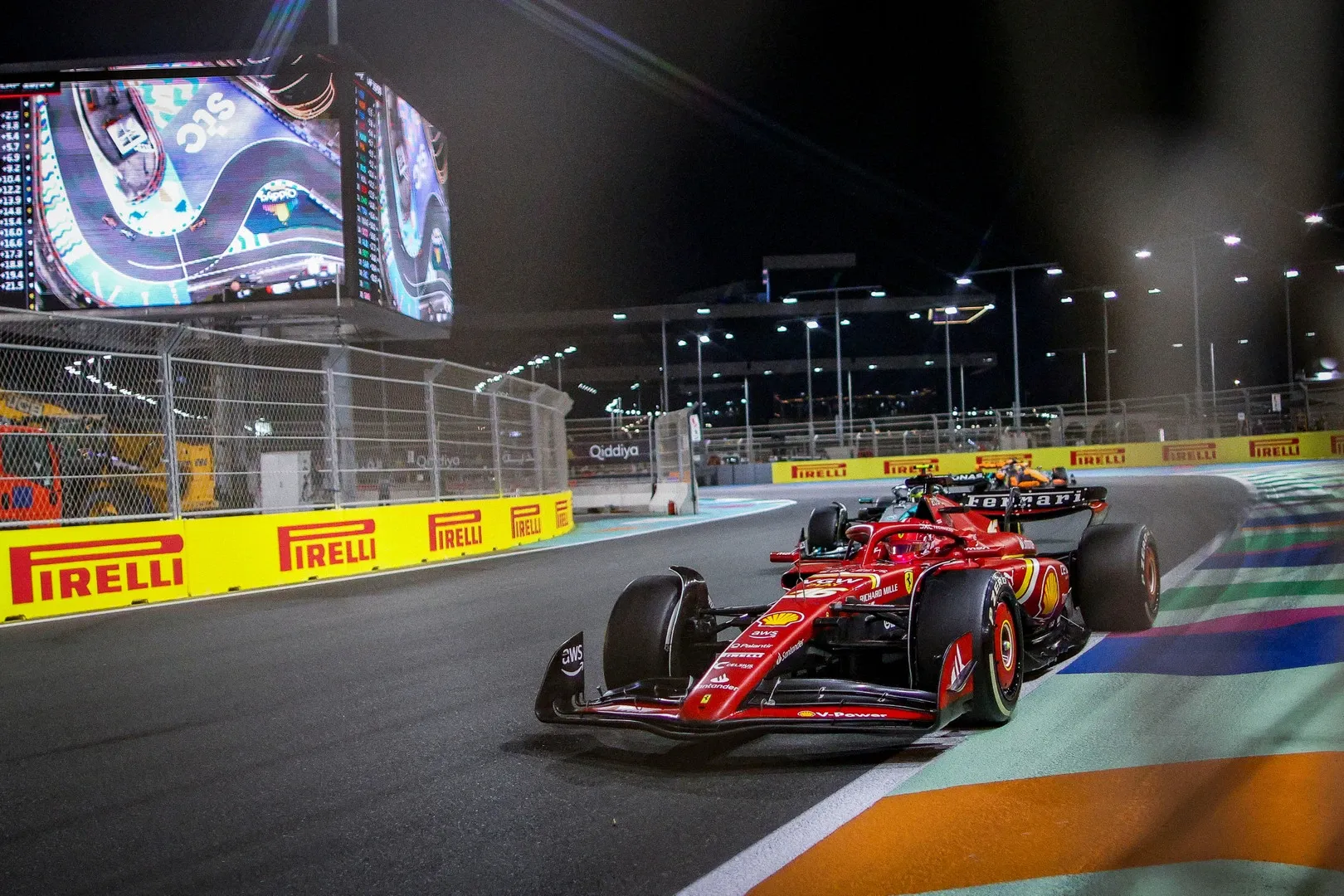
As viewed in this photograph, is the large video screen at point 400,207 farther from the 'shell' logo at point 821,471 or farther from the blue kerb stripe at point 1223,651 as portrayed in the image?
the blue kerb stripe at point 1223,651

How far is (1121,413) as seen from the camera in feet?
118

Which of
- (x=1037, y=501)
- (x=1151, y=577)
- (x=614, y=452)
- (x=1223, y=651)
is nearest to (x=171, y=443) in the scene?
(x=1037, y=501)

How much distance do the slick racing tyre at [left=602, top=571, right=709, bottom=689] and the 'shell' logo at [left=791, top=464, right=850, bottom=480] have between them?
34.5 metres

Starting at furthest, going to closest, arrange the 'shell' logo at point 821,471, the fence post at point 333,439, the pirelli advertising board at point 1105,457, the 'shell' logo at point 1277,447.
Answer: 1. the 'shell' logo at point 821,471
2. the 'shell' logo at point 1277,447
3. the pirelli advertising board at point 1105,457
4. the fence post at point 333,439

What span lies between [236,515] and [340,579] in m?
1.30

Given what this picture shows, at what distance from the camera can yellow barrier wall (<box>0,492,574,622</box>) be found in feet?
30.8

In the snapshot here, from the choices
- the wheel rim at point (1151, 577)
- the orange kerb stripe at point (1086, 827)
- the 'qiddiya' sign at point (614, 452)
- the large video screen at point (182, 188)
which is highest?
the large video screen at point (182, 188)

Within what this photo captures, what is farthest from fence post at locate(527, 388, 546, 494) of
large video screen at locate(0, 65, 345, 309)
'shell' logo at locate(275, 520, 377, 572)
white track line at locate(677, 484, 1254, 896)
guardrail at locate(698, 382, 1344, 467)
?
guardrail at locate(698, 382, 1344, 467)

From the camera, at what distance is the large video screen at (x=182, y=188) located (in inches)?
849

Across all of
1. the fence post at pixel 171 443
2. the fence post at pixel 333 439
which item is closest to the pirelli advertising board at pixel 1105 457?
the fence post at pixel 333 439

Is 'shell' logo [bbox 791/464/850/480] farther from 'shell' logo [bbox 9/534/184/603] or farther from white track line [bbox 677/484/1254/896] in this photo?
white track line [bbox 677/484/1254/896]

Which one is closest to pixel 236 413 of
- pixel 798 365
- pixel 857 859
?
pixel 857 859

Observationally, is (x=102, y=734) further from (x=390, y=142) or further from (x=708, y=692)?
(x=390, y=142)

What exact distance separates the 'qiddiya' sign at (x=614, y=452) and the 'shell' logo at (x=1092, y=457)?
1757 centimetres
